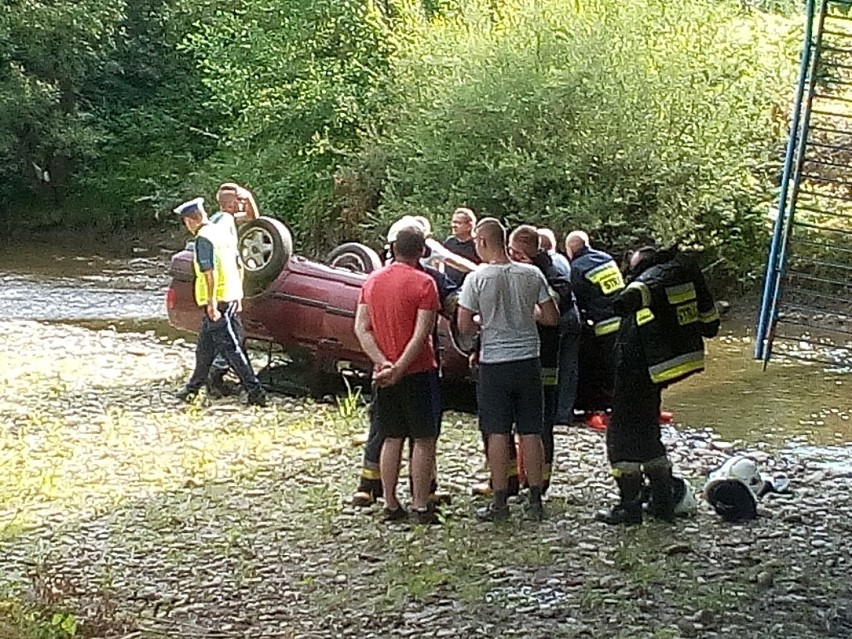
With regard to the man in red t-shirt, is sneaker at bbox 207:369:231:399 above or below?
below

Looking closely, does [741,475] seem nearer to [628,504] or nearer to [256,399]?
[628,504]

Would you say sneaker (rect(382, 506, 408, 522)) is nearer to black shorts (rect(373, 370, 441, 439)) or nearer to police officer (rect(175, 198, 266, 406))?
Answer: black shorts (rect(373, 370, 441, 439))

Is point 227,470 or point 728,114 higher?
point 728,114

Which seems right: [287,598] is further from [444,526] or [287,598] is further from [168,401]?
[168,401]

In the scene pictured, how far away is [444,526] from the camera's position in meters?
7.41

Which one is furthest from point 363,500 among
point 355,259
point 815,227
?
point 355,259

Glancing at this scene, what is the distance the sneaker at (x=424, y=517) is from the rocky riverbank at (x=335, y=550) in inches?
4.3

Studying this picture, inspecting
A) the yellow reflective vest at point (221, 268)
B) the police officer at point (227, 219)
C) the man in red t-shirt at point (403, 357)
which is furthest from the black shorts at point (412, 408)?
the police officer at point (227, 219)

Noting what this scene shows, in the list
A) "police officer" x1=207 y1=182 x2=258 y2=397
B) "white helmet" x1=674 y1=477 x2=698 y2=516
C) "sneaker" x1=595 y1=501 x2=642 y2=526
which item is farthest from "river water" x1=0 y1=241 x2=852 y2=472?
"police officer" x1=207 y1=182 x2=258 y2=397

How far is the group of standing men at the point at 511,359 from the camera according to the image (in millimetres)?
7188

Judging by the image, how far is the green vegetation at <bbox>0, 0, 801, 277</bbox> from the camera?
63.2 feet

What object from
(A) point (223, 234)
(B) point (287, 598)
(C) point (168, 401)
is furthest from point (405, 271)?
(C) point (168, 401)

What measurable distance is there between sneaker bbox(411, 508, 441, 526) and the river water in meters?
3.90

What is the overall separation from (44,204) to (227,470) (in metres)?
23.6
